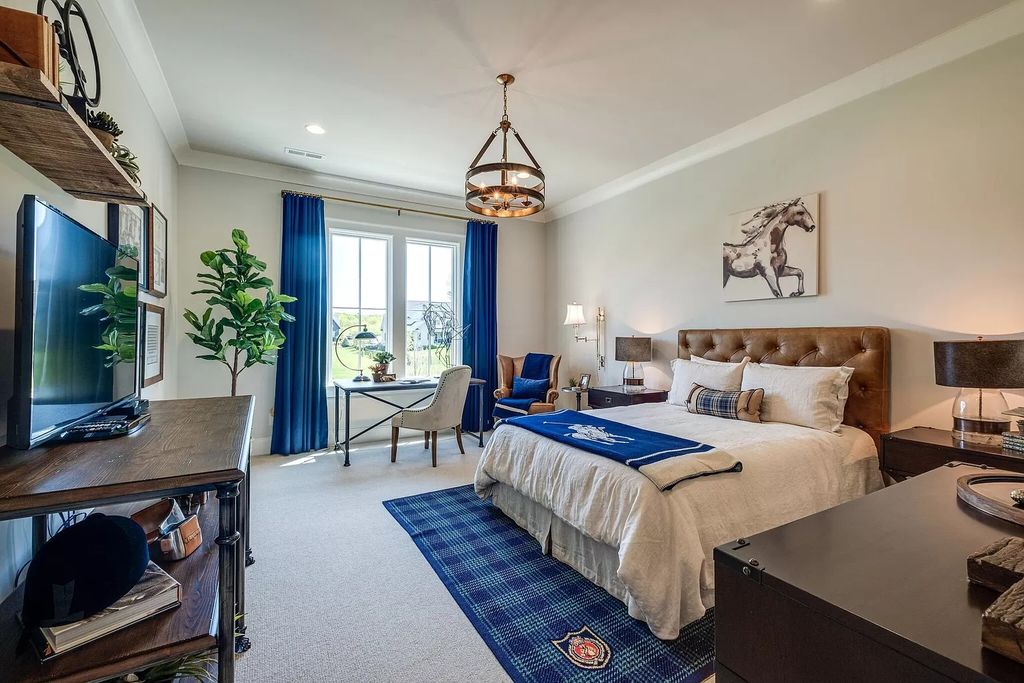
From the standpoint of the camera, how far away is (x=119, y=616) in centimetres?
105

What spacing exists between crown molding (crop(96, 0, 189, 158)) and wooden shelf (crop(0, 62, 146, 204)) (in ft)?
4.14

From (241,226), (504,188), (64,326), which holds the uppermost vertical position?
(241,226)

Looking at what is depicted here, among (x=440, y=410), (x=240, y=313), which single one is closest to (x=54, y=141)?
(x=240, y=313)

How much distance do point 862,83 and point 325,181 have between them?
463cm

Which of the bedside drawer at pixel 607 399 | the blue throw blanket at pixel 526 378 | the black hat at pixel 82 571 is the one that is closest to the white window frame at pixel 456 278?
the blue throw blanket at pixel 526 378

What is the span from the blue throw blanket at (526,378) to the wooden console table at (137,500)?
11.4 ft

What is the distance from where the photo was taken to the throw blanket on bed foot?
76.9 inches

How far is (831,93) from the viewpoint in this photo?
3.01 m

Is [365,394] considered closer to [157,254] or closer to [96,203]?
[157,254]

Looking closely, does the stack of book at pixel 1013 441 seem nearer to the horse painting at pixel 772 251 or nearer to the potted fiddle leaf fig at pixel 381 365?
the horse painting at pixel 772 251

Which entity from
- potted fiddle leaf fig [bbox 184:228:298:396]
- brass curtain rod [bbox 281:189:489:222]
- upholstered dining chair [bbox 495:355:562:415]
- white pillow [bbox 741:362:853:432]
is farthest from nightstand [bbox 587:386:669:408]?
potted fiddle leaf fig [bbox 184:228:298:396]

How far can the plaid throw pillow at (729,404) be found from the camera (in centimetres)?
Answer: 297

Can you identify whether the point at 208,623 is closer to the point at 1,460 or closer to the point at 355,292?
the point at 1,460

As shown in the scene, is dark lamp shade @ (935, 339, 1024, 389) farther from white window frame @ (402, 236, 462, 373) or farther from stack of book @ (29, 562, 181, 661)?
white window frame @ (402, 236, 462, 373)
